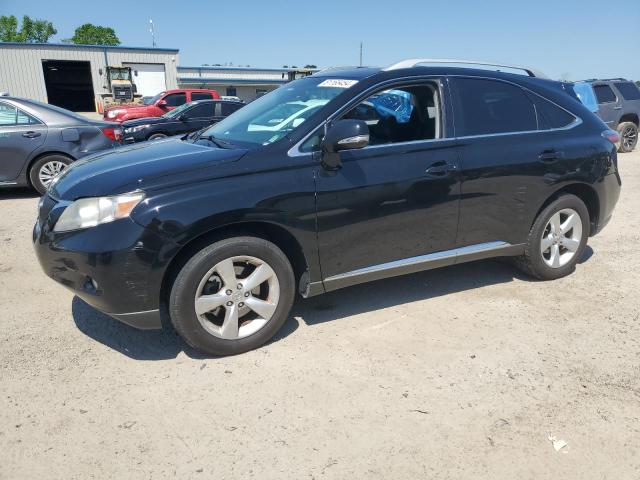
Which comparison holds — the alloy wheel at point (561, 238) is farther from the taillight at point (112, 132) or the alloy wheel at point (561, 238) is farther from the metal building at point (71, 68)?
the metal building at point (71, 68)

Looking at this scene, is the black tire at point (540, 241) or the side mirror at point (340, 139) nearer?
the side mirror at point (340, 139)

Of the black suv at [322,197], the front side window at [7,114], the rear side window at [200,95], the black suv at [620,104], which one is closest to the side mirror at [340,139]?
the black suv at [322,197]

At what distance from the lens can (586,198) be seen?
15.1ft

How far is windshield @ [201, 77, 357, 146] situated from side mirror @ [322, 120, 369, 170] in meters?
0.28

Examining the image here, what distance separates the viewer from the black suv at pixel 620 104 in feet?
44.2

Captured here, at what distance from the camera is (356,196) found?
338 centimetres

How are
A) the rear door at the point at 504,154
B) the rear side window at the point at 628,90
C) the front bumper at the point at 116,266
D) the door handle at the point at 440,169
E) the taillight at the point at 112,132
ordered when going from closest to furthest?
the front bumper at the point at 116,266 → the door handle at the point at 440,169 → the rear door at the point at 504,154 → the taillight at the point at 112,132 → the rear side window at the point at 628,90

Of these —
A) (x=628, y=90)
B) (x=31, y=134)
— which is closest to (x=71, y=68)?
(x=31, y=134)

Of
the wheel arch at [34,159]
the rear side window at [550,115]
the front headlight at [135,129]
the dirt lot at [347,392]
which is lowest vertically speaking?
the dirt lot at [347,392]

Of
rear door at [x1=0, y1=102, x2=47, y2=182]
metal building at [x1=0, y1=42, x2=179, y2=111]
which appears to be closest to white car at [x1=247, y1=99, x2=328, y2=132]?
rear door at [x1=0, y1=102, x2=47, y2=182]

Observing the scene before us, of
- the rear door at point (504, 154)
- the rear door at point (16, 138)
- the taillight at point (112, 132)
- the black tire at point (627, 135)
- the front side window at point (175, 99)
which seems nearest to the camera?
the rear door at point (504, 154)

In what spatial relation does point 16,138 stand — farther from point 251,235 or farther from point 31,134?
point 251,235

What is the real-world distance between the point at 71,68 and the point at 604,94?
4298 cm

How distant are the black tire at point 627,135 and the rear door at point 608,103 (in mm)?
415
